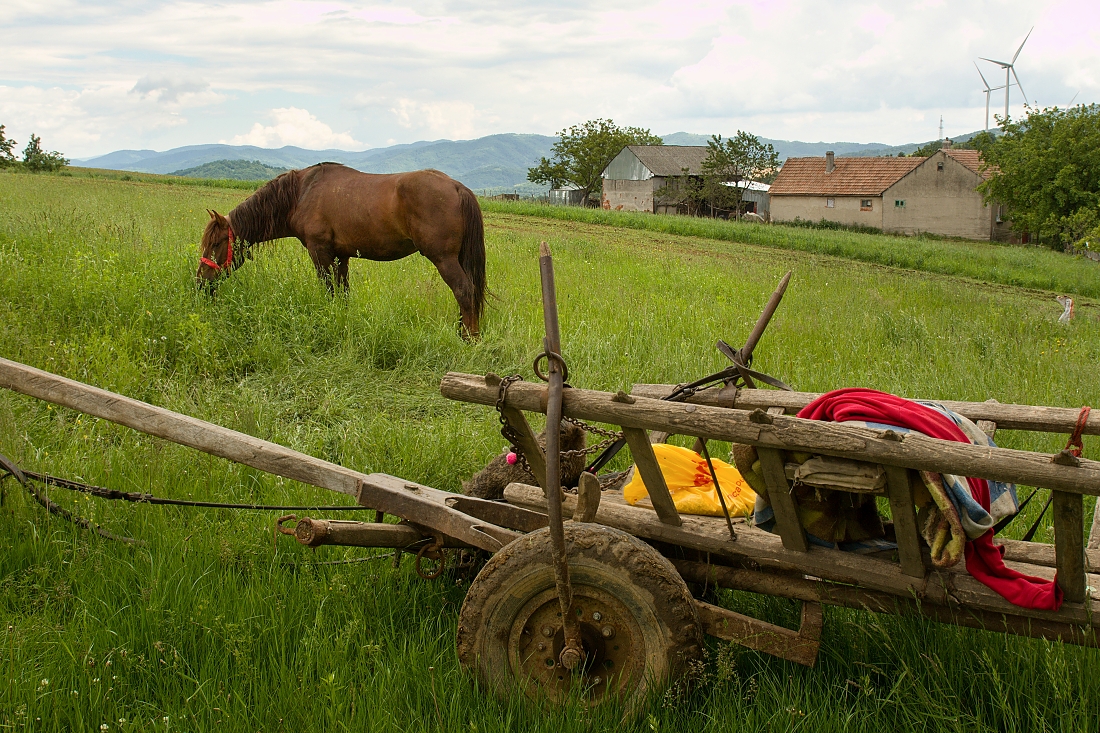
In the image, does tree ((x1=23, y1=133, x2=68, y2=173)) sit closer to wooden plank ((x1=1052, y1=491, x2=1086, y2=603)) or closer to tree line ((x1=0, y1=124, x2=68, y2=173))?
tree line ((x1=0, y1=124, x2=68, y2=173))

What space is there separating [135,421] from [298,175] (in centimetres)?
634

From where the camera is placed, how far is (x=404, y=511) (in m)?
3.06

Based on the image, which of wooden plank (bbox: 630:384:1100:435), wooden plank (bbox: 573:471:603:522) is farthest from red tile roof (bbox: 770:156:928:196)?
wooden plank (bbox: 573:471:603:522)

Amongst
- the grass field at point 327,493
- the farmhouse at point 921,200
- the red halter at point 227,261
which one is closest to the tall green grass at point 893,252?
the grass field at point 327,493

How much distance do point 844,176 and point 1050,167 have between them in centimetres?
1925

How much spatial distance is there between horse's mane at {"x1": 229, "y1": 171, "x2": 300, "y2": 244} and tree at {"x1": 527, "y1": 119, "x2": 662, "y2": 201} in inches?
2526

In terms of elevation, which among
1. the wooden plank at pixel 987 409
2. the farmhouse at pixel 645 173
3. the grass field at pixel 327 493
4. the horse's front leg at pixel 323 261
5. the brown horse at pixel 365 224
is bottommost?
the grass field at pixel 327 493

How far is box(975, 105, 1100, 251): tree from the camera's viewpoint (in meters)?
32.4

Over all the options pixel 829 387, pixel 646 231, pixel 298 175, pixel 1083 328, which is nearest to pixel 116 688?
pixel 829 387

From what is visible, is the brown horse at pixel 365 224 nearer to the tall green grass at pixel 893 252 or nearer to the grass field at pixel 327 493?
the grass field at pixel 327 493

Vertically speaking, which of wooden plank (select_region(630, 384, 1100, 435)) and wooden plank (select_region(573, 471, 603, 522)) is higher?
wooden plank (select_region(630, 384, 1100, 435))

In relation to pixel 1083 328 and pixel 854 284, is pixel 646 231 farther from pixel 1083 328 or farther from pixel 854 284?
pixel 1083 328

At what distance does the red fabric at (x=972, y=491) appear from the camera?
236 centimetres

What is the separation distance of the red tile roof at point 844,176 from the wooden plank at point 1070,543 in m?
52.3
